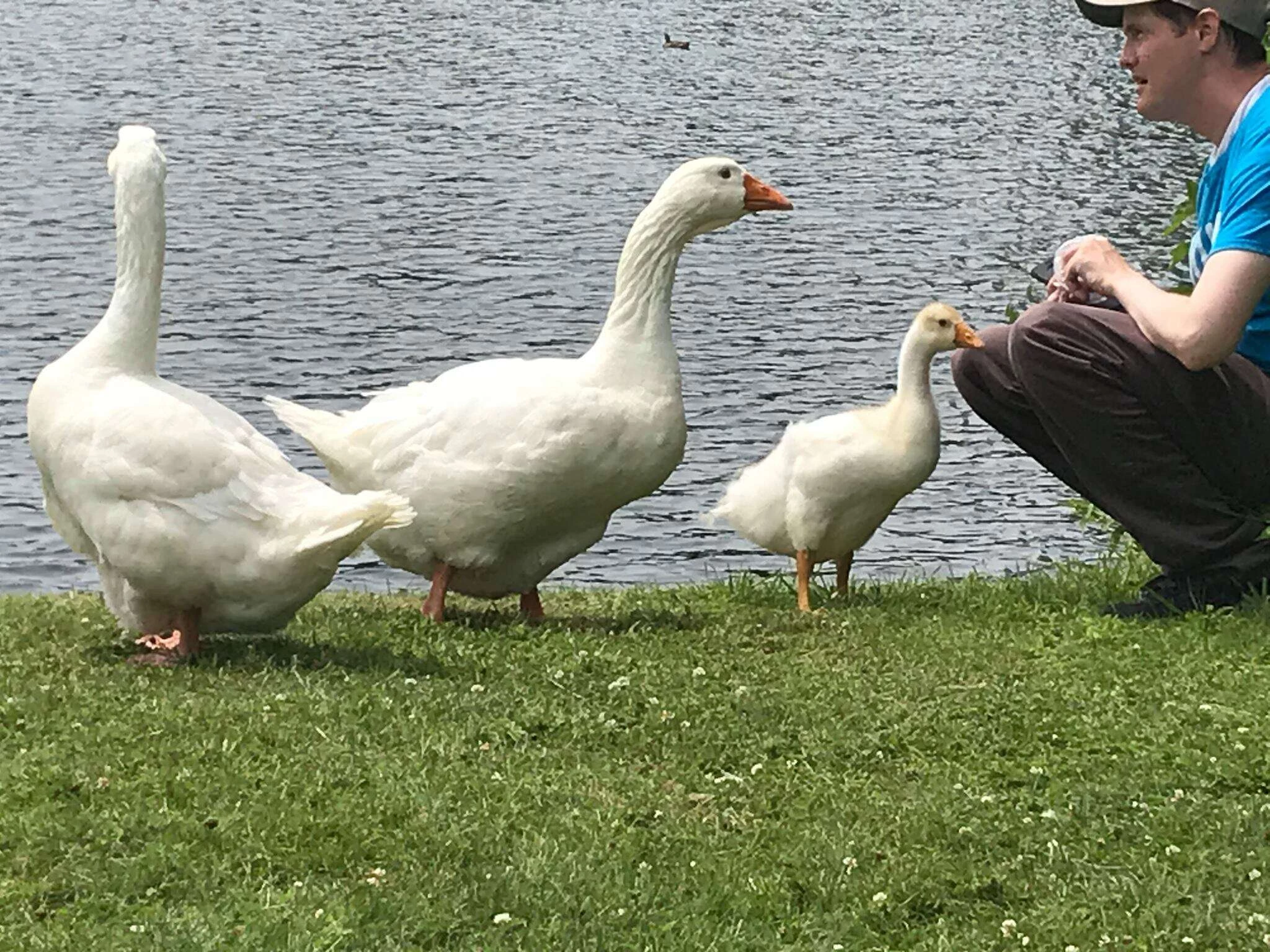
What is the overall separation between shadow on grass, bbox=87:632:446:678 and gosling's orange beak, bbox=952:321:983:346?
2.74 metres

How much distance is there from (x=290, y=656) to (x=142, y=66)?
31.1 meters

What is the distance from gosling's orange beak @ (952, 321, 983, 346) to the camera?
845 cm

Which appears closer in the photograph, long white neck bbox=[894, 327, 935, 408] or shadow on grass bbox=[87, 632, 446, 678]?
shadow on grass bbox=[87, 632, 446, 678]

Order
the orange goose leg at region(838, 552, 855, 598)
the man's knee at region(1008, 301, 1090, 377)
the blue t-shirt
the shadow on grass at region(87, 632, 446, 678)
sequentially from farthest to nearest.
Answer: the orange goose leg at region(838, 552, 855, 598), the man's knee at region(1008, 301, 1090, 377), the shadow on grass at region(87, 632, 446, 678), the blue t-shirt

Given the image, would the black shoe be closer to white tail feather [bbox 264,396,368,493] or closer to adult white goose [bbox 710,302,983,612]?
adult white goose [bbox 710,302,983,612]

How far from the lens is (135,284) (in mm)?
7641

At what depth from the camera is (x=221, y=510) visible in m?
7.08

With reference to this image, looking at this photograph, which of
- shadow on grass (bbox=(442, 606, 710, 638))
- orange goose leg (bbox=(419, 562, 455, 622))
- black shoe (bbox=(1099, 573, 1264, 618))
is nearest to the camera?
black shoe (bbox=(1099, 573, 1264, 618))

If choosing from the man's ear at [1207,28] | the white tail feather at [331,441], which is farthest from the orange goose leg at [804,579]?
the man's ear at [1207,28]

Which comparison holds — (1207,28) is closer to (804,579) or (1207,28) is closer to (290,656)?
(804,579)

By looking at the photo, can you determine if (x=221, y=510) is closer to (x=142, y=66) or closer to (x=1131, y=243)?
(x=1131, y=243)

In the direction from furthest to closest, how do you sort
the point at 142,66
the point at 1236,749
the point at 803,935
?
the point at 142,66 < the point at 1236,749 < the point at 803,935

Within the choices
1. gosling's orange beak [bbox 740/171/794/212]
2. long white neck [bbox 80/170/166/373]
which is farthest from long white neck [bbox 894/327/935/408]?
long white neck [bbox 80/170/166/373]

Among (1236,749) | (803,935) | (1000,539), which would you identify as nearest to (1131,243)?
(1000,539)
